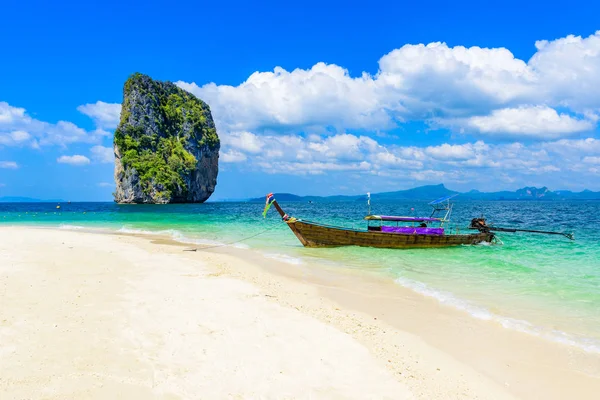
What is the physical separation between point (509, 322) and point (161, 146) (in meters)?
105

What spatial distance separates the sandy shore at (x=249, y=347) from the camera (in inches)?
197

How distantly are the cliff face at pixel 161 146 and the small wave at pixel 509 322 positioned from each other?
95.0 m

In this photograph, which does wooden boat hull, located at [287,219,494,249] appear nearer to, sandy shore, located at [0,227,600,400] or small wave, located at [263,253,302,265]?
small wave, located at [263,253,302,265]

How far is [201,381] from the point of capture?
5.05 meters

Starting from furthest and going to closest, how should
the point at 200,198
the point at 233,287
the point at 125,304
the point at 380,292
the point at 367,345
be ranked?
1. the point at 200,198
2. the point at 380,292
3. the point at 233,287
4. the point at 125,304
5. the point at 367,345

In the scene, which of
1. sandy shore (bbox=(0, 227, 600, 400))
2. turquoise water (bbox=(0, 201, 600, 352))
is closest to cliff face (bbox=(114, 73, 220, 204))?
turquoise water (bbox=(0, 201, 600, 352))

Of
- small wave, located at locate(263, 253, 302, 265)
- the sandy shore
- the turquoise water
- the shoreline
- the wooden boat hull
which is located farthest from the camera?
the wooden boat hull

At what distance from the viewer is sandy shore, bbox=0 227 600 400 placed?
500 centimetres

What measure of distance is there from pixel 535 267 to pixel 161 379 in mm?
18427

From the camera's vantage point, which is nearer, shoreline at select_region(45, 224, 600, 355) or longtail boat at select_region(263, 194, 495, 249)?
shoreline at select_region(45, 224, 600, 355)

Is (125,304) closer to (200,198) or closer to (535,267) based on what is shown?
(535,267)

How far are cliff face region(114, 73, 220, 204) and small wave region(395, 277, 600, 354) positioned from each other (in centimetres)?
9503

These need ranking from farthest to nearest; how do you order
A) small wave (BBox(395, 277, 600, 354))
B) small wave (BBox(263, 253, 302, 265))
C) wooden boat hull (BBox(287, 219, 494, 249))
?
1. wooden boat hull (BBox(287, 219, 494, 249))
2. small wave (BBox(263, 253, 302, 265))
3. small wave (BBox(395, 277, 600, 354))

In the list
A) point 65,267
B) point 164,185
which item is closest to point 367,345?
point 65,267
